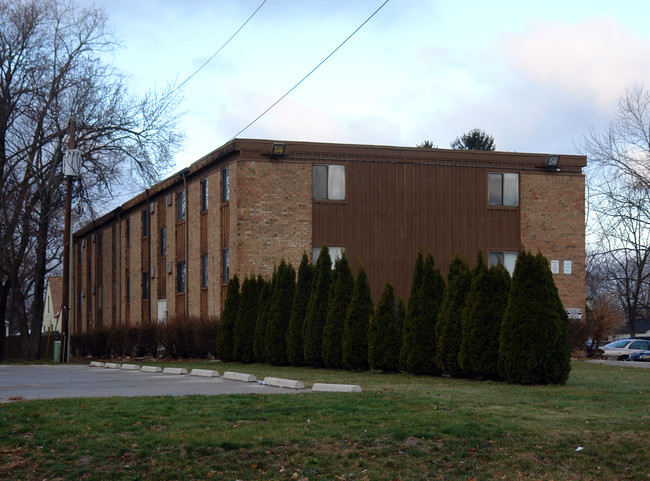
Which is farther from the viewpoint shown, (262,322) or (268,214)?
(268,214)

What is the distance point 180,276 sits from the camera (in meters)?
38.6

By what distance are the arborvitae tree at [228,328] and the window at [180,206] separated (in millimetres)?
10760

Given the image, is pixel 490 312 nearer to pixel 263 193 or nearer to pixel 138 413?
pixel 138 413

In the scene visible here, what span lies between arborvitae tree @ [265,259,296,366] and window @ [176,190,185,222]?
14054 millimetres

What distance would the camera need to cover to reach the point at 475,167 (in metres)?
35.0

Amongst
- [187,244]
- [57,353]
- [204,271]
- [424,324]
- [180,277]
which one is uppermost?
[187,244]

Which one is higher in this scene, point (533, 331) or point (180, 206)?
point (180, 206)

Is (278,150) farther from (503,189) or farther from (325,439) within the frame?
(325,439)

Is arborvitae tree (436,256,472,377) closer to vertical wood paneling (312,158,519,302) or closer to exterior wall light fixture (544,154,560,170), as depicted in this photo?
vertical wood paneling (312,158,519,302)

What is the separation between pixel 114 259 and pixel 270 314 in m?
26.3

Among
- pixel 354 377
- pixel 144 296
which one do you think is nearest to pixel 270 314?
pixel 354 377

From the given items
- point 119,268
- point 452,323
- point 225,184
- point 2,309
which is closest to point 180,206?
point 225,184

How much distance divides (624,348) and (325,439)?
3272 centimetres

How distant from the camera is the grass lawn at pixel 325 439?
8.63 m
